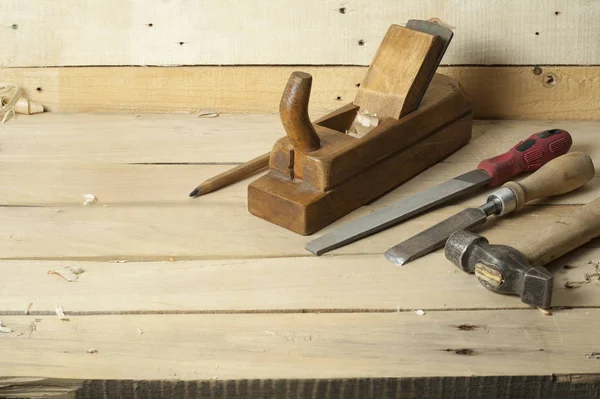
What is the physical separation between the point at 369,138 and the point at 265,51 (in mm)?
425

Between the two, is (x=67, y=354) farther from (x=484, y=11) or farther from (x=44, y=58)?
(x=484, y=11)

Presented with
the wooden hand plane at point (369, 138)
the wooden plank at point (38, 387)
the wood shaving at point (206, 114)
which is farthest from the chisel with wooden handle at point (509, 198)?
the wood shaving at point (206, 114)

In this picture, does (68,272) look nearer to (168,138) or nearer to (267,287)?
(267,287)

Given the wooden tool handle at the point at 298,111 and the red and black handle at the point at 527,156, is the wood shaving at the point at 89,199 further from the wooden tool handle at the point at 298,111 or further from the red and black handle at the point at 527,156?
the red and black handle at the point at 527,156

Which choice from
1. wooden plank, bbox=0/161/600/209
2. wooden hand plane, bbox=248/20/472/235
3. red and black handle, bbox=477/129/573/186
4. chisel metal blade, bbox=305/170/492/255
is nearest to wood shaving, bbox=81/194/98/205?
wooden plank, bbox=0/161/600/209

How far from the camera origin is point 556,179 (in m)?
1.32

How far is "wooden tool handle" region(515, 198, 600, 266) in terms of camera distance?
1.15 m

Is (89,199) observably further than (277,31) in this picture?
No

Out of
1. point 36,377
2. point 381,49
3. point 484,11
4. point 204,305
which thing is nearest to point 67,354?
point 36,377

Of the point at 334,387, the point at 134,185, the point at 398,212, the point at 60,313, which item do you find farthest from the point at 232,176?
the point at 334,387

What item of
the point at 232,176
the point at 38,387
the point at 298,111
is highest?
the point at 298,111

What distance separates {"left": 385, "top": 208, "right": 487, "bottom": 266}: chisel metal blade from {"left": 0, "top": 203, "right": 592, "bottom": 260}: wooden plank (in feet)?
0.09

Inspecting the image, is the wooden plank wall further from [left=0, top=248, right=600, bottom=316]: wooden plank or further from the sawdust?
the sawdust

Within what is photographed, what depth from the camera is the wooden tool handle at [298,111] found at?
47.1 inches
